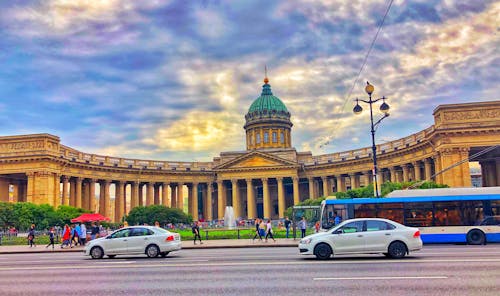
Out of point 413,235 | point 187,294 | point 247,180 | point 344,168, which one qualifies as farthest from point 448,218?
point 247,180

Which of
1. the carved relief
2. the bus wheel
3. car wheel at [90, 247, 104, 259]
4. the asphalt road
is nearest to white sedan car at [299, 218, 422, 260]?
the asphalt road

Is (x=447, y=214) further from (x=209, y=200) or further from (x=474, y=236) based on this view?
(x=209, y=200)

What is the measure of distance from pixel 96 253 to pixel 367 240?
14.1m

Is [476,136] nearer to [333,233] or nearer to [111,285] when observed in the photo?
[333,233]

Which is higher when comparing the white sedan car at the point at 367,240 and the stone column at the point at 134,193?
the stone column at the point at 134,193

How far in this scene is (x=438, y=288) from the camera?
12.2 m

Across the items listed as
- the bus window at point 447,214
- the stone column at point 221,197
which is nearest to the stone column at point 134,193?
the stone column at point 221,197

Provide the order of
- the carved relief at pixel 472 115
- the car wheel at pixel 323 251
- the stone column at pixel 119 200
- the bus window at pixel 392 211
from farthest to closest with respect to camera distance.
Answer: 1. the stone column at pixel 119 200
2. the carved relief at pixel 472 115
3. the bus window at pixel 392 211
4. the car wheel at pixel 323 251

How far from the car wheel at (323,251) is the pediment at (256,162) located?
71.5m

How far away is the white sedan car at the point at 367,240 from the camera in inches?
779

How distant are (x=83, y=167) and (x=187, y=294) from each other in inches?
2728

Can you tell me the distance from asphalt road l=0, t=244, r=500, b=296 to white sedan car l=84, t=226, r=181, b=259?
4.57m

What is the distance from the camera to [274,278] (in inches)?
568

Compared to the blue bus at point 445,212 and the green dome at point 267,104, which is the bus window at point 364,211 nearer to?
the blue bus at point 445,212
